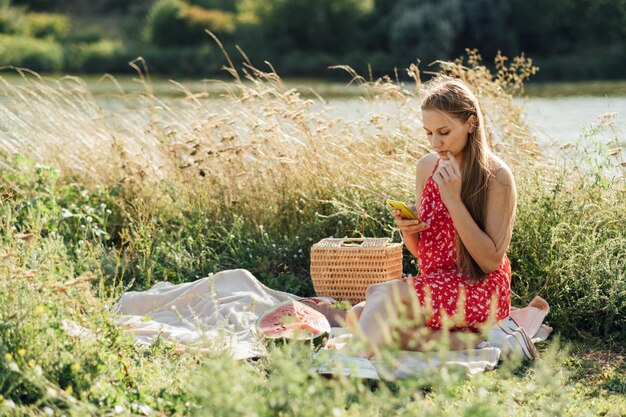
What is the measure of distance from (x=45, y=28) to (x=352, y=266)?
39056 millimetres

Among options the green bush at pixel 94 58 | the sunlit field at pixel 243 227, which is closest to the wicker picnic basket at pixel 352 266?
the sunlit field at pixel 243 227

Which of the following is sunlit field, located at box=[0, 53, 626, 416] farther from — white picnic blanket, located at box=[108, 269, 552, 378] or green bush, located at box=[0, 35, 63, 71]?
green bush, located at box=[0, 35, 63, 71]

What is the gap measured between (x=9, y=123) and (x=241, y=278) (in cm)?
295

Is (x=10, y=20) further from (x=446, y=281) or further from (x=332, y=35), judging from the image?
(x=446, y=281)

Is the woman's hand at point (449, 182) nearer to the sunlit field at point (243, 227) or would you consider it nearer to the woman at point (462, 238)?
the woman at point (462, 238)

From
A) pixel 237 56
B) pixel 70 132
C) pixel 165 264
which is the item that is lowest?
pixel 237 56

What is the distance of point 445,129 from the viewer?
4.23 m

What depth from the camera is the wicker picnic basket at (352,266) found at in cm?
516

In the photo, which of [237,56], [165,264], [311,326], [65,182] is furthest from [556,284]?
[237,56]

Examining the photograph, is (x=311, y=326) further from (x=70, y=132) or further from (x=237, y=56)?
(x=237, y=56)

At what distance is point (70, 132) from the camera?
7250mm

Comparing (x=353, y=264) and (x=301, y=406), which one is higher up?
(x=301, y=406)

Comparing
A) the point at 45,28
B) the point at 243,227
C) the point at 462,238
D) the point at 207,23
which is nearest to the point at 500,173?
the point at 462,238

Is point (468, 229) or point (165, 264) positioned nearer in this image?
point (468, 229)
